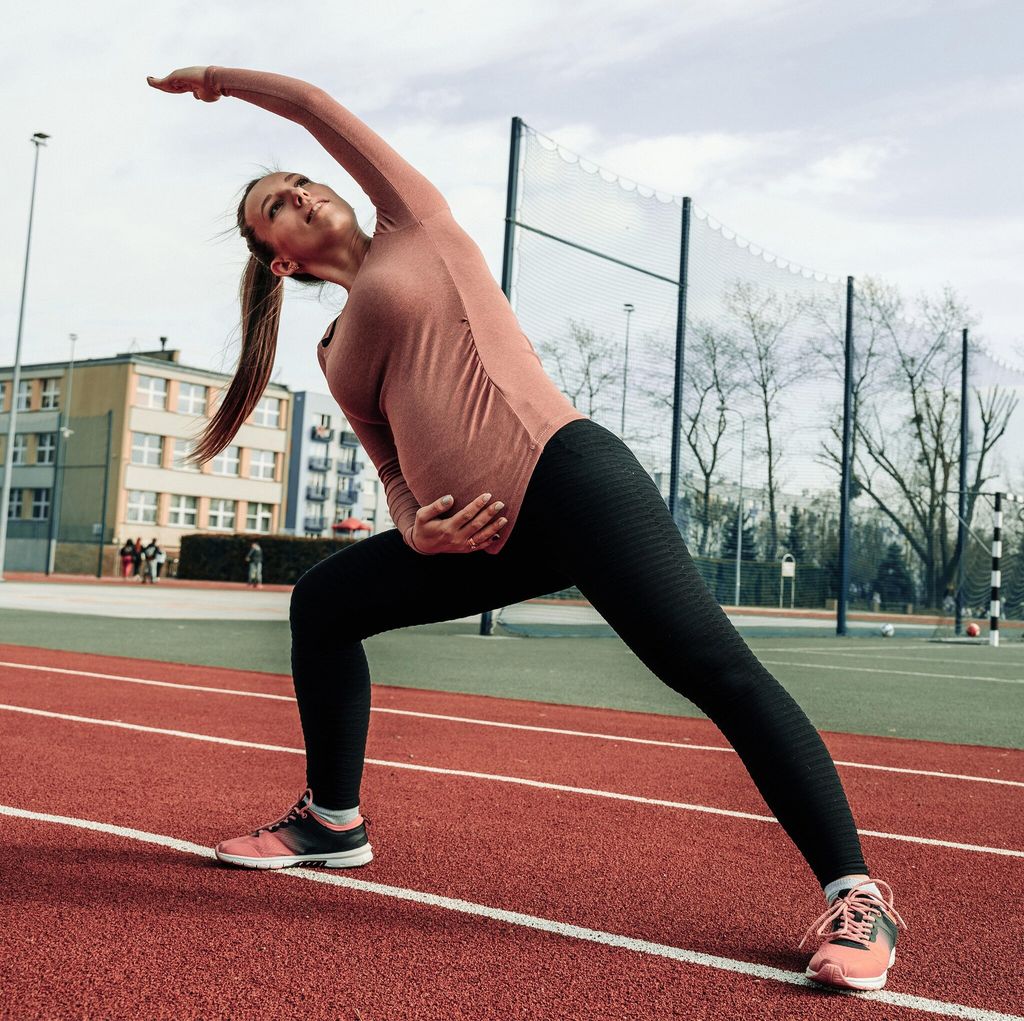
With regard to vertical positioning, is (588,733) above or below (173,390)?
below

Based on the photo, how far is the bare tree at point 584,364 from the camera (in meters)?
14.6

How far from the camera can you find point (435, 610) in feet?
9.05

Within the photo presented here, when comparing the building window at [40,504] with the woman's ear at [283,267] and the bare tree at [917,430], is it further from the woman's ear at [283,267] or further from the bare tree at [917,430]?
the woman's ear at [283,267]

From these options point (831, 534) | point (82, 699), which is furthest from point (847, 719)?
point (831, 534)

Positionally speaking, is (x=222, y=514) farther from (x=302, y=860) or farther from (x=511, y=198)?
(x=302, y=860)

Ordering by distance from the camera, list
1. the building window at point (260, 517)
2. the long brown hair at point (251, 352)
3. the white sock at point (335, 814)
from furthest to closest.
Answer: the building window at point (260, 517)
the white sock at point (335, 814)
the long brown hair at point (251, 352)

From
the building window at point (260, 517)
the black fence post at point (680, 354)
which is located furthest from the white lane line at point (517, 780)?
the building window at point (260, 517)

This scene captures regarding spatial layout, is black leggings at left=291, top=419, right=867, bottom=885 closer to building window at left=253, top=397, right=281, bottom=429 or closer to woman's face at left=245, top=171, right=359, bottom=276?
woman's face at left=245, top=171, right=359, bottom=276

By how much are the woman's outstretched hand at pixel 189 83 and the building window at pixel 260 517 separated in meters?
63.3

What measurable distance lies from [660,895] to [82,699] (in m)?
4.83

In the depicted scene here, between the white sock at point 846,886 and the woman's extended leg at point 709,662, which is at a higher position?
the woman's extended leg at point 709,662

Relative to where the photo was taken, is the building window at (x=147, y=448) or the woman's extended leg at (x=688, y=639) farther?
the building window at (x=147, y=448)

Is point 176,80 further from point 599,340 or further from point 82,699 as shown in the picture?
point 599,340

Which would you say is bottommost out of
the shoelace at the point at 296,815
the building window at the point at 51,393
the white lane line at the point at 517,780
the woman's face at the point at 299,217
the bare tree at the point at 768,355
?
the white lane line at the point at 517,780
